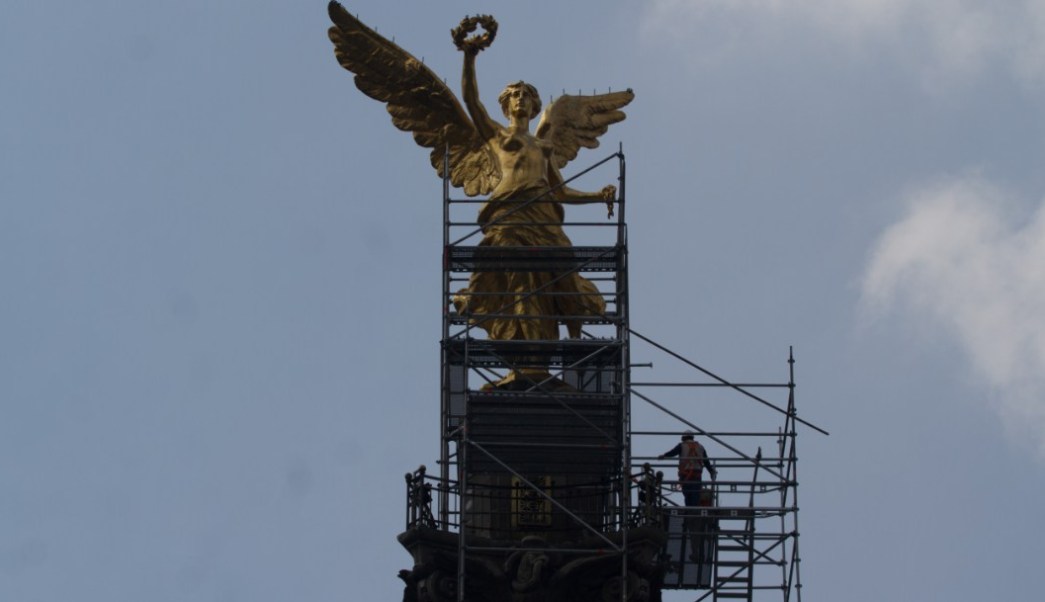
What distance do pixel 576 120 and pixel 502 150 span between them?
287 cm

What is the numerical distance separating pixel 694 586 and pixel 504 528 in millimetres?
3291

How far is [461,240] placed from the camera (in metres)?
72.6

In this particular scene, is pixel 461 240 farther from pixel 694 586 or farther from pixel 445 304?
pixel 694 586

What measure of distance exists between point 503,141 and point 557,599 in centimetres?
Answer: 928

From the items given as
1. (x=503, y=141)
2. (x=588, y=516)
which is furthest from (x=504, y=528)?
(x=503, y=141)

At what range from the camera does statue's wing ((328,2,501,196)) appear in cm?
7631

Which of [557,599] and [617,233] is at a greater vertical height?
[617,233]

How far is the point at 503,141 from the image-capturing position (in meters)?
75.6

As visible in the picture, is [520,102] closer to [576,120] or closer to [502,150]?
[502,150]

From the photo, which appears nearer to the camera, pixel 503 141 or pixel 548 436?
pixel 548 436

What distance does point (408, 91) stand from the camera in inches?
3019

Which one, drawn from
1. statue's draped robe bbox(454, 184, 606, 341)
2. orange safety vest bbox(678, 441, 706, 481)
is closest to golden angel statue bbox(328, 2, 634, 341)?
statue's draped robe bbox(454, 184, 606, 341)

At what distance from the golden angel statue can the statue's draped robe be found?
2cm

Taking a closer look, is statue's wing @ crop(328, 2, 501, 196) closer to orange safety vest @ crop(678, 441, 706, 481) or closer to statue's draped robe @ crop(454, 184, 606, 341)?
statue's draped robe @ crop(454, 184, 606, 341)
